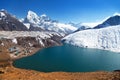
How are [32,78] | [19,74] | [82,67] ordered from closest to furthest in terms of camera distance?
[32,78] < [19,74] < [82,67]

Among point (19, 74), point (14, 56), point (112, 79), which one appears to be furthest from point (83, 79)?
point (14, 56)

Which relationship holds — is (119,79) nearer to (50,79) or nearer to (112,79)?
(112,79)

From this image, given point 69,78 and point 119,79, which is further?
point 69,78

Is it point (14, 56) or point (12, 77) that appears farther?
point (14, 56)

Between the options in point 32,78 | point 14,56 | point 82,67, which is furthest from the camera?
point 14,56

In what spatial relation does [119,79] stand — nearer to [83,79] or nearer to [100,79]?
[100,79]

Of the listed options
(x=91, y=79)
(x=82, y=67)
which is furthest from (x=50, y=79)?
(x=82, y=67)

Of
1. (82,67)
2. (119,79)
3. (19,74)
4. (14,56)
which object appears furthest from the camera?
(14,56)

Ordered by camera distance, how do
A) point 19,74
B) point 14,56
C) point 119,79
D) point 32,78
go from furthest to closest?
1. point 14,56
2. point 19,74
3. point 32,78
4. point 119,79
